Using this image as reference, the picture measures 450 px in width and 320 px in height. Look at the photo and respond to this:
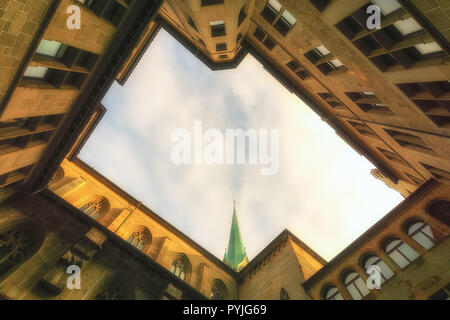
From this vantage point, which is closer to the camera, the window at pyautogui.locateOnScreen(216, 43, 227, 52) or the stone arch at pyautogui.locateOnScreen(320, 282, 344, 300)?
the stone arch at pyautogui.locateOnScreen(320, 282, 344, 300)

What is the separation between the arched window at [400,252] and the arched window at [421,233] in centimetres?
73

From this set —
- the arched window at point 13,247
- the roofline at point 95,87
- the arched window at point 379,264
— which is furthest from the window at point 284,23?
the arched window at point 13,247

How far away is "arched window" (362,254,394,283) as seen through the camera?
13.8 metres

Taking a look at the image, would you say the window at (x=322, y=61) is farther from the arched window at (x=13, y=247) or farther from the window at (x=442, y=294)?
the arched window at (x=13, y=247)

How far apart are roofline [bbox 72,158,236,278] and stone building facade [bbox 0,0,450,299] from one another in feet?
1.72

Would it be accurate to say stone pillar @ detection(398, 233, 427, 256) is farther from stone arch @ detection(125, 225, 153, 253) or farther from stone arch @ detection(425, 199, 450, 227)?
stone arch @ detection(125, 225, 153, 253)

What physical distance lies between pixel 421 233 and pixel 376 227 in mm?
2512

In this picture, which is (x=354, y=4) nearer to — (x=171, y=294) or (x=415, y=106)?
(x=415, y=106)

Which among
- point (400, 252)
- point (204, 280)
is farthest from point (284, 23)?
point (204, 280)

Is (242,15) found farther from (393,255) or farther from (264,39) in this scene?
(393,255)

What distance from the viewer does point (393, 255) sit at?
47.0ft

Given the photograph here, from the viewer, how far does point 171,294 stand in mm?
14625

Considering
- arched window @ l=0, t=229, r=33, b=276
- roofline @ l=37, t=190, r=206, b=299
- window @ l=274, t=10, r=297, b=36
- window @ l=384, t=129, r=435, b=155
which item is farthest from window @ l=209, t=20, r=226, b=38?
arched window @ l=0, t=229, r=33, b=276

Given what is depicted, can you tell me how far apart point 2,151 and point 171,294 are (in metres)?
12.4
